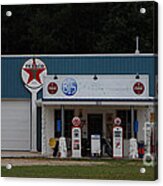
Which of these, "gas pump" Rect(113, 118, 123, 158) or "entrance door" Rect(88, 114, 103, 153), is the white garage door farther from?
"gas pump" Rect(113, 118, 123, 158)

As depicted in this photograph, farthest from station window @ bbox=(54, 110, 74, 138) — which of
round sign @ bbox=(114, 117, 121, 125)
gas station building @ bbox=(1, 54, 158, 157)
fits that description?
round sign @ bbox=(114, 117, 121, 125)

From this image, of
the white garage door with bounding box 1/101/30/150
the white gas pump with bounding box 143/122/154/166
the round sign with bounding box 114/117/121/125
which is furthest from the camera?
the white garage door with bounding box 1/101/30/150

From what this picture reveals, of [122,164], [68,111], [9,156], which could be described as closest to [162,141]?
[122,164]

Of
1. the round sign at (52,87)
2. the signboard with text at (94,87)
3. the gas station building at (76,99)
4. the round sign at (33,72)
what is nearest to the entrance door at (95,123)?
A: the gas station building at (76,99)

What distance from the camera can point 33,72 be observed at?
4035mm

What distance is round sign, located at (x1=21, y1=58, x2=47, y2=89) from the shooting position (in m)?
4.00

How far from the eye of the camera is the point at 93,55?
12.9 ft

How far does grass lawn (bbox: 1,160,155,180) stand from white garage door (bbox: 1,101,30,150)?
14 centimetres

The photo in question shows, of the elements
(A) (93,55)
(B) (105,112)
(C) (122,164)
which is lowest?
(C) (122,164)

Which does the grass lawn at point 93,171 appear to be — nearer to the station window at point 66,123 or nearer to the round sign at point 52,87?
the station window at point 66,123

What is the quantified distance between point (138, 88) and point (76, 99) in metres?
0.32

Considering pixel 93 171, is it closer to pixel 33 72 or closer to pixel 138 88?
pixel 138 88

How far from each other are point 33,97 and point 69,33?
38cm

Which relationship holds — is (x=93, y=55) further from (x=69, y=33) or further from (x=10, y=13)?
(x=10, y=13)
